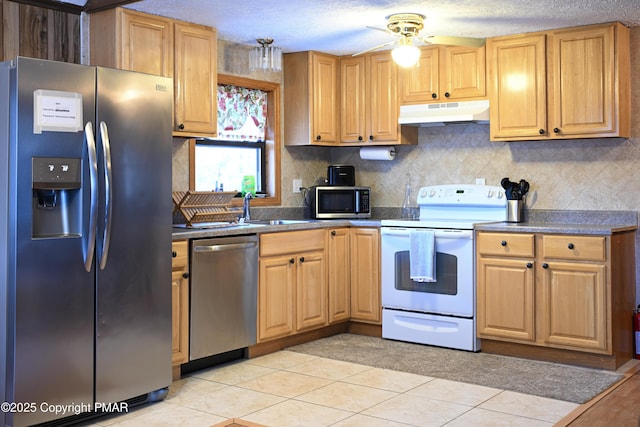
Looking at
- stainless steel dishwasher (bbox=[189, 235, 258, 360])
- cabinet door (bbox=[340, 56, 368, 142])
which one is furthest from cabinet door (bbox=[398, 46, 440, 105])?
stainless steel dishwasher (bbox=[189, 235, 258, 360])

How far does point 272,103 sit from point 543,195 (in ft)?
7.17

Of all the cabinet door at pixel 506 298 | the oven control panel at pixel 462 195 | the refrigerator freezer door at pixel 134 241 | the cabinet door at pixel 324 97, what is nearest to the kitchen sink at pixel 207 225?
the refrigerator freezer door at pixel 134 241

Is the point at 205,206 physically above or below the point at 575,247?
above

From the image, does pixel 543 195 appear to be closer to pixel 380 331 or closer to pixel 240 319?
pixel 380 331

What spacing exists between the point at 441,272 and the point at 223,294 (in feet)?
5.07

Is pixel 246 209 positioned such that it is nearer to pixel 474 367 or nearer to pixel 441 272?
pixel 441 272

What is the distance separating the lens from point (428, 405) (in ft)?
12.1

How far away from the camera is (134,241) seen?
355 cm

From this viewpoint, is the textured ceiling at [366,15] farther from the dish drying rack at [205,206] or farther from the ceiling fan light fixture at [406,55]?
the dish drying rack at [205,206]

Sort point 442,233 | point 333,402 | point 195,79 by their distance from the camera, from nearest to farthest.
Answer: point 333,402
point 195,79
point 442,233

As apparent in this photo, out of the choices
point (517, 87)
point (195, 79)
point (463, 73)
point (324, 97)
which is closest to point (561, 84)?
point (517, 87)

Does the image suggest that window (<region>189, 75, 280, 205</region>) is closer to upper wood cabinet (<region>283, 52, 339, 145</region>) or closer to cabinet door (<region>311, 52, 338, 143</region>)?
upper wood cabinet (<region>283, 52, 339, 145</region>)

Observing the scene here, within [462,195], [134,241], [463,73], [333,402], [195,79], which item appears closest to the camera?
[134,241]

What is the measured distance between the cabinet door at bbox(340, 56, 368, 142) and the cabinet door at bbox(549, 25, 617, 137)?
4.92 ft
